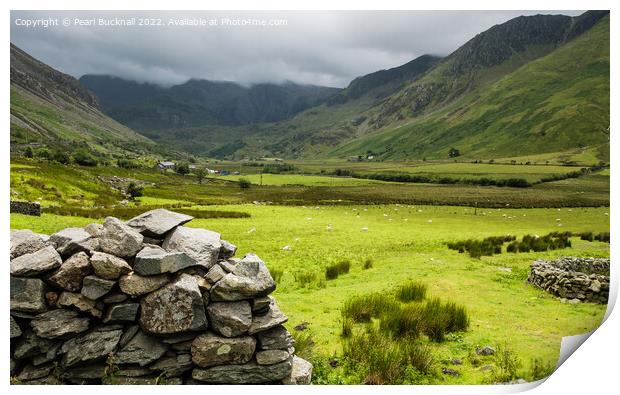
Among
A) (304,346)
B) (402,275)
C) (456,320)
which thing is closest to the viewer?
(304,346)

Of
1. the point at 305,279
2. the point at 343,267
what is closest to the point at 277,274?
the point at 305,279

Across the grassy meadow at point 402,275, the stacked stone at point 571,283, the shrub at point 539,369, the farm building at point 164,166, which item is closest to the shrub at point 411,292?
the grassy meadow at point 402,275

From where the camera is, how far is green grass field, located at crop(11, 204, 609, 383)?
36.3 ft

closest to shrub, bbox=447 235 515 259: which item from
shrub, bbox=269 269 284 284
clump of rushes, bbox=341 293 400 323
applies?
clump of rushes, bbox=341 293 400 323

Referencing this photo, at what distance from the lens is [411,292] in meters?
14.1

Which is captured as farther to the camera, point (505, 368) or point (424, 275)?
point (424, 275)

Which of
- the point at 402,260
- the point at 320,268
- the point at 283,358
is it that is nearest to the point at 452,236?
the point at 402,260

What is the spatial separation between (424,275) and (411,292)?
3.61 meters

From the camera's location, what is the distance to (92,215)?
89.5ft

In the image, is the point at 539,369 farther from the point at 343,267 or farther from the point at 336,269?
the point at 343,267

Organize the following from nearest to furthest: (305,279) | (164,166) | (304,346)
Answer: (304,346) → (305,279) → (164,166)

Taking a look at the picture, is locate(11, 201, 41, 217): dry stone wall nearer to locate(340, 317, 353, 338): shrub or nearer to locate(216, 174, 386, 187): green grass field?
locate(340, 317, 353, 338): shrub
